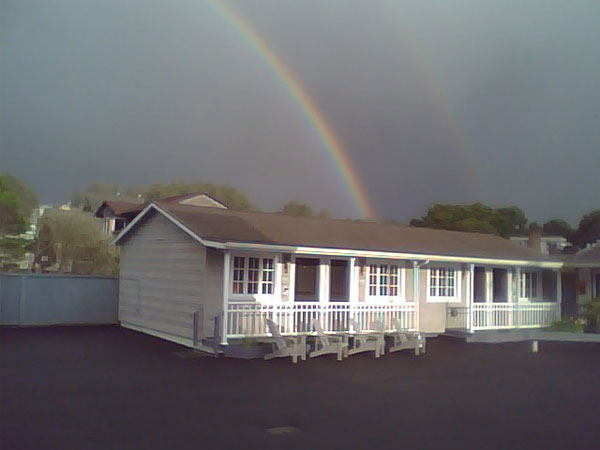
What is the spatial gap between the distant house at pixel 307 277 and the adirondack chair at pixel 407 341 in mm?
1259

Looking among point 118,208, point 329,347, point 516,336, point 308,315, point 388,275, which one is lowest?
point 516,336

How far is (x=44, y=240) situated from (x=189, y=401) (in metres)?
35.4

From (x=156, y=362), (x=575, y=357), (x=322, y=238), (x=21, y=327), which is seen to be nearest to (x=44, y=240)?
(x=21, y=327)

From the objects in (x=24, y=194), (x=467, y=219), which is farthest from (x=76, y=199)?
(x=467, y=219)

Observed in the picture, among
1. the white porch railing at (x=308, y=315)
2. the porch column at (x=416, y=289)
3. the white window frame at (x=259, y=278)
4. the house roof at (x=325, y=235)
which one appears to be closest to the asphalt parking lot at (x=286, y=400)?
the white porch railing at (x=308, y=315)

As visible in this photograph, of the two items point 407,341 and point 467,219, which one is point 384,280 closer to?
point 407,341

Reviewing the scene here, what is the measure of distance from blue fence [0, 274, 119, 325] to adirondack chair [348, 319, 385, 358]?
9.54 m

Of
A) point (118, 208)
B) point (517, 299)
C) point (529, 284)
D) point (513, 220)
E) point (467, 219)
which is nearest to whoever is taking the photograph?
point (517, 299)

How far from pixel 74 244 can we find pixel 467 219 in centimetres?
4076

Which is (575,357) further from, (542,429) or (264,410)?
(264,410)

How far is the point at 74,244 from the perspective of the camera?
132 feet

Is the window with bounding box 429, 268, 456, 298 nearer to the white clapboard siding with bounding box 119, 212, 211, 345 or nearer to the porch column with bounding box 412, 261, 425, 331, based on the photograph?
the porch column with bounding box 412, 261, 425, 331

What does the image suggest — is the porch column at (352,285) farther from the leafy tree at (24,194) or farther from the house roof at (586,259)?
the leafy tree at (24,194)

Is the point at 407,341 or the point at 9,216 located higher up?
the point at 9,216
